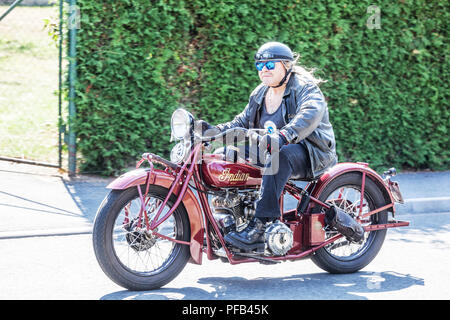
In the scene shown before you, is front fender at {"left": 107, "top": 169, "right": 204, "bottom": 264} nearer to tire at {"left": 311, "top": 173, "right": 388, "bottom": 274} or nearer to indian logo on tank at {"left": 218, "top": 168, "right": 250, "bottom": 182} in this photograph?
indian logo on tank at {"left": 218, "top": 168, "right": 250, "bottom": 182}

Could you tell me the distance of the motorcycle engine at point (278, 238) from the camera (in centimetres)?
520

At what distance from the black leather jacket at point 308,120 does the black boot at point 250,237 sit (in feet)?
1.90

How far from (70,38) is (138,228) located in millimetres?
3865

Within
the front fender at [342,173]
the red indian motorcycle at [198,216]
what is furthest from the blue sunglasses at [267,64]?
the front fender at [342,173]

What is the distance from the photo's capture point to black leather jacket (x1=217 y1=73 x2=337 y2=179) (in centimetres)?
522

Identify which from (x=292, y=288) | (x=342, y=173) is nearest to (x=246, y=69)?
Result: (x=342, y=173)

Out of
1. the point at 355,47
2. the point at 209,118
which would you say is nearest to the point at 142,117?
the point at 209,118

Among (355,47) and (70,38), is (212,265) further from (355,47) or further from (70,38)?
(355,47)

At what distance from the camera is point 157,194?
5.11m

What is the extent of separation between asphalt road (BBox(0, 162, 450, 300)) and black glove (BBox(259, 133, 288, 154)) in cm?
106

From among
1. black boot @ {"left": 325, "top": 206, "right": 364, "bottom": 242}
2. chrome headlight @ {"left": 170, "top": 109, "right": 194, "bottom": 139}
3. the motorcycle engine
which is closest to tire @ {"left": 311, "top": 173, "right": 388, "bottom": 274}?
black boot @ {"left": 325, "top": 206, "right": 364, "bottom": 242}

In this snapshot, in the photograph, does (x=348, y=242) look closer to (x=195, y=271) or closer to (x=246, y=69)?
(x=195, y=271)

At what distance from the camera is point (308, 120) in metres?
5.24

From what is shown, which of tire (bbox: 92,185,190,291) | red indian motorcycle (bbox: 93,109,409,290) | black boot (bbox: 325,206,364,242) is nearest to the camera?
tire (bbox: 92,185,190,291)
